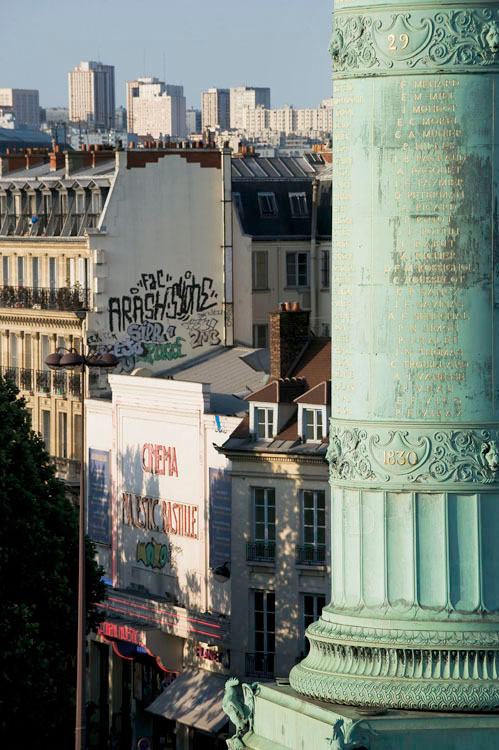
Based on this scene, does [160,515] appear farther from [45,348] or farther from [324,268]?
[324,268]

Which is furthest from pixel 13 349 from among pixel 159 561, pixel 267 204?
pixel 159 561

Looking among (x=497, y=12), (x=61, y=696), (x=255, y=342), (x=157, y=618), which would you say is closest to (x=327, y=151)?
(x=255, y=342)

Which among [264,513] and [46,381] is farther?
[46,381]

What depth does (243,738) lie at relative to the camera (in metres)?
31.8

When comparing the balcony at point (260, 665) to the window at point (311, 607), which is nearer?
the window at point (311, 607)

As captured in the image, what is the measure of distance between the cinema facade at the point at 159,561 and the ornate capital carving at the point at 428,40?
107 ft

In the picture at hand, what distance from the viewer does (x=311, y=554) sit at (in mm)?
58844

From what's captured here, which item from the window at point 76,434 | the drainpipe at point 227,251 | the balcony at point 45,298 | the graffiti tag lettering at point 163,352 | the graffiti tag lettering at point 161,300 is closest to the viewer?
the graffiti tag lettering at point 161,300

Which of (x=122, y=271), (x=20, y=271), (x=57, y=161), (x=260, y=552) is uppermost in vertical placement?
(x=57, y=161)

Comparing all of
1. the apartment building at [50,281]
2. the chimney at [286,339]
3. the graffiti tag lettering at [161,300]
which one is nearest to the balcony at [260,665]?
the chimney at [286,339]

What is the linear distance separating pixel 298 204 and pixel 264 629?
2597 cm

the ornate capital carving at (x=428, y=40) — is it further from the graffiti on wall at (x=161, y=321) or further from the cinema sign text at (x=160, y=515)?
the graffiti on wall at (x=161, y=321)

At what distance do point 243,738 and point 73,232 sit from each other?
49971 mm

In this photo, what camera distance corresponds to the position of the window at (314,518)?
192 feet
